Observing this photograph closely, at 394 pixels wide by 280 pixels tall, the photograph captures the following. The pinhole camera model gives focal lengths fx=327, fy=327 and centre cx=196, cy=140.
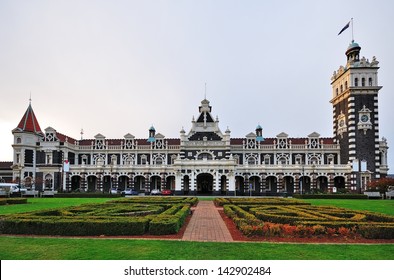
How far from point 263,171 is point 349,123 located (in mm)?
19346

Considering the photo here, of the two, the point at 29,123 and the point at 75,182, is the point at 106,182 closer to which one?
the point at 75,182

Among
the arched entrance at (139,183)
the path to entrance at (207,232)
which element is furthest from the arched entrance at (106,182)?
the path to entrance at (207,232)

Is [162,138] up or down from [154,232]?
up

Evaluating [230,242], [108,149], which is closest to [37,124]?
[108,149]

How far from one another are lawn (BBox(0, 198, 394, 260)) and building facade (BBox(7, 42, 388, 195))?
48602mm

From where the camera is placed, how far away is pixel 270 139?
75.8 meters

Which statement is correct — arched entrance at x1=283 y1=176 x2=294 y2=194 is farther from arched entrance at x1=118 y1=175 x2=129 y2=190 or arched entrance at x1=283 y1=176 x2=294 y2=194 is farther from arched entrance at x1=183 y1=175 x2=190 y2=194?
arched entrance at x1=118 y1=175 x2=129 y2=190

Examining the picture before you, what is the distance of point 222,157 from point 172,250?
55.8m

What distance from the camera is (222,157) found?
68.3 m

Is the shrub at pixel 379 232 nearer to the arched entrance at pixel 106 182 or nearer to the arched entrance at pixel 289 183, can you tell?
the arched entrance at pixel 289 183

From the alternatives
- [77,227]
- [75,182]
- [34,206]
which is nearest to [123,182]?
[75,182]

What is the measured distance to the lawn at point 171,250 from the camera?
1191 centimetres
